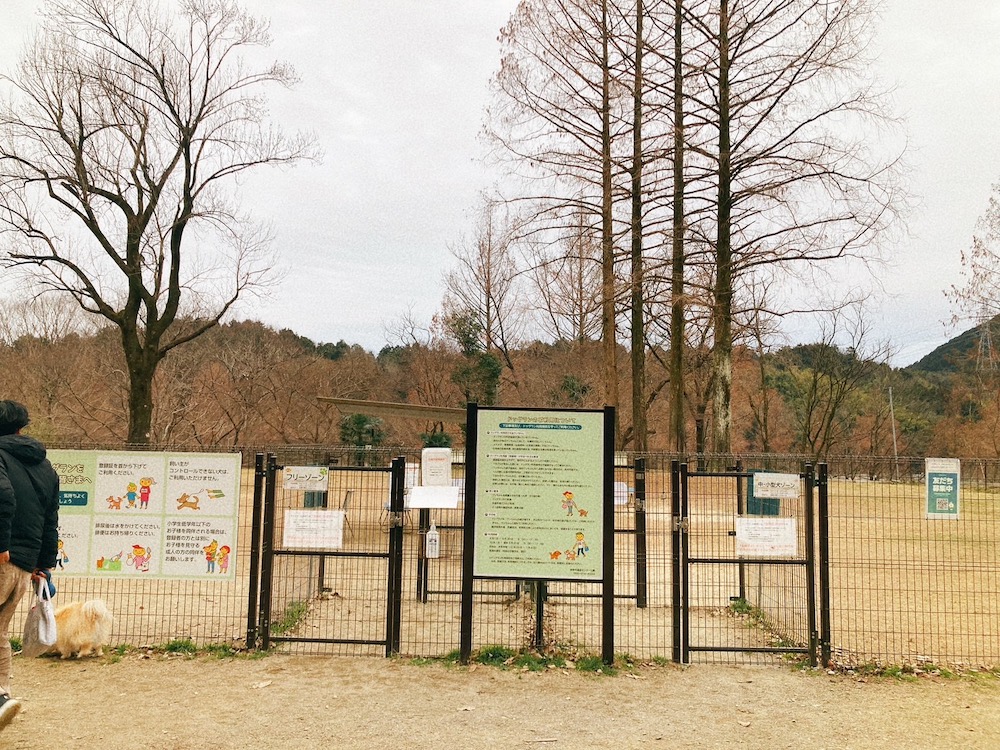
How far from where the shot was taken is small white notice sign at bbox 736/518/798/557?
251 inches

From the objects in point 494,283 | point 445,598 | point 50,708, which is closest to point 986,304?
point 494,283

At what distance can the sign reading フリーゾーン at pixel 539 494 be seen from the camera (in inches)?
243

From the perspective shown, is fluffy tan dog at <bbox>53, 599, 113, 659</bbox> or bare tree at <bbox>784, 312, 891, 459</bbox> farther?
bare tree at <bbox>784, 312, 891, 459</bbox>

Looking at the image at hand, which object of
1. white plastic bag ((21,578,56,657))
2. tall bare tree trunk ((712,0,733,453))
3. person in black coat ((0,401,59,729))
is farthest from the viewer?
tall bare tree trunk ((712,0,733,453))

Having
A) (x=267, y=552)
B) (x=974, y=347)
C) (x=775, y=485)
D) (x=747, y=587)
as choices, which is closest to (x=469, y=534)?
(x=267, y=552)

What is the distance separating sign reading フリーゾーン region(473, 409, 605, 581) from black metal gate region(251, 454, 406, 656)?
73 centimetres

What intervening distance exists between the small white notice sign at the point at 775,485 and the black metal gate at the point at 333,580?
2.92m

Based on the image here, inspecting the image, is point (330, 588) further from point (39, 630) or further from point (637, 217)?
point (637, 217)

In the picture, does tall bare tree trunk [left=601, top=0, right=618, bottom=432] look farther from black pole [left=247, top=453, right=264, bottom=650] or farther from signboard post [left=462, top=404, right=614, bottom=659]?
black pole [left=247, top=453, right=264, bottom=650]

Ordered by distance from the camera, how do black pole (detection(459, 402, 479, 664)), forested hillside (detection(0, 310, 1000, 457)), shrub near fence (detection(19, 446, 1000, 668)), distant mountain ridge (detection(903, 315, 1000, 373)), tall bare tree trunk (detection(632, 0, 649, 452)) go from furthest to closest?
forested hillside (detection(0, 310, 1000, 457))
distant mountain ridge (detection(903, 315, 1000, 373))
tall bare tree trunk (detection(632, 0, 649, 452))
shrub near fence (detection(19, 446, 1000, 668))
black pole (detection(459, 402, 479, 664))

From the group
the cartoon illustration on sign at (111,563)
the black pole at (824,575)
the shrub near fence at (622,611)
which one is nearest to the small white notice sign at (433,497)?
the shrub near fence at (622,611)

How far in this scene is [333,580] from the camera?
31.5 ft

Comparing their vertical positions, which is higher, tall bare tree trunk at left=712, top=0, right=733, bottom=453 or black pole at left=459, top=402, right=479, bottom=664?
tall bare tree trunk at left=712, top=0, right=733, bottom=453

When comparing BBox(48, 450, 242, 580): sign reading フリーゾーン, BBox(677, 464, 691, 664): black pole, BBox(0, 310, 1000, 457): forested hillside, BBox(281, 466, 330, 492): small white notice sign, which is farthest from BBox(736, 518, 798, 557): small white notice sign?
BBox(0, 310, 1000, 457): forested hillside
